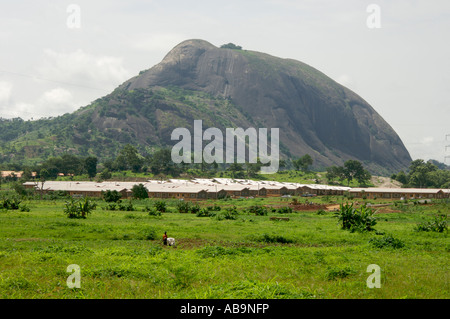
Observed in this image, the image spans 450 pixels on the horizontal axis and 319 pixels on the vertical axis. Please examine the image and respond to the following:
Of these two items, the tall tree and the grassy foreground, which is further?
the tall tree

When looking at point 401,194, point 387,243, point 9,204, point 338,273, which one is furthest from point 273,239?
point 401,194

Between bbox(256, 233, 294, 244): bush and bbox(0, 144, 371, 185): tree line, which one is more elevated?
bbox(0, 144, 371, 185): tree line

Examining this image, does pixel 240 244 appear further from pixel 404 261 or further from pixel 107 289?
pixel 107 289

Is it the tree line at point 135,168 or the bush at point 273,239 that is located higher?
the tree line at point 135,168

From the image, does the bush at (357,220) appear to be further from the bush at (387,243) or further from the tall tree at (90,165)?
the tall tree at (90,165)

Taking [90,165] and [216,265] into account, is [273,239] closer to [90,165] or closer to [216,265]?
[216,265]

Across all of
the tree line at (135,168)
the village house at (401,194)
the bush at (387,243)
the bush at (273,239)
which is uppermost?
the tree line at (135,168)

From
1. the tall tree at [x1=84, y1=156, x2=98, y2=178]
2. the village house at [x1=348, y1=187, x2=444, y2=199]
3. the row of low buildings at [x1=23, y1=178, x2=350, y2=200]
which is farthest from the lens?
the tall tree at [x1=84, y1=156, x2=98, y2=178]

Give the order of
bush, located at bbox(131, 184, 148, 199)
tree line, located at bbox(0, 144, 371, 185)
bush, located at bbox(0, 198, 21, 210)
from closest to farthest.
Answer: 1. bush, located at bbox(0, 198, 21, 210)
2. bush, located at bbox(131, 184, 148, 199)
3. tree line, located at bbox(0, 144, 371, 185)

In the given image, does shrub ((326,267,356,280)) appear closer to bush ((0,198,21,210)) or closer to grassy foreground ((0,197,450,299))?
grassy foreground ((0,197,450,299))

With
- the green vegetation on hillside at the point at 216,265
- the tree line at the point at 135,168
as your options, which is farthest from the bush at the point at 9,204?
the tree line at the point at 135,168

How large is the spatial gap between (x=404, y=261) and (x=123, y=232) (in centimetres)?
2183

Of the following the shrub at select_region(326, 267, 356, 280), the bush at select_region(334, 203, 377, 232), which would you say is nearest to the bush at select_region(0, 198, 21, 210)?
the bush at select_region(334, 203, 377, 232)
